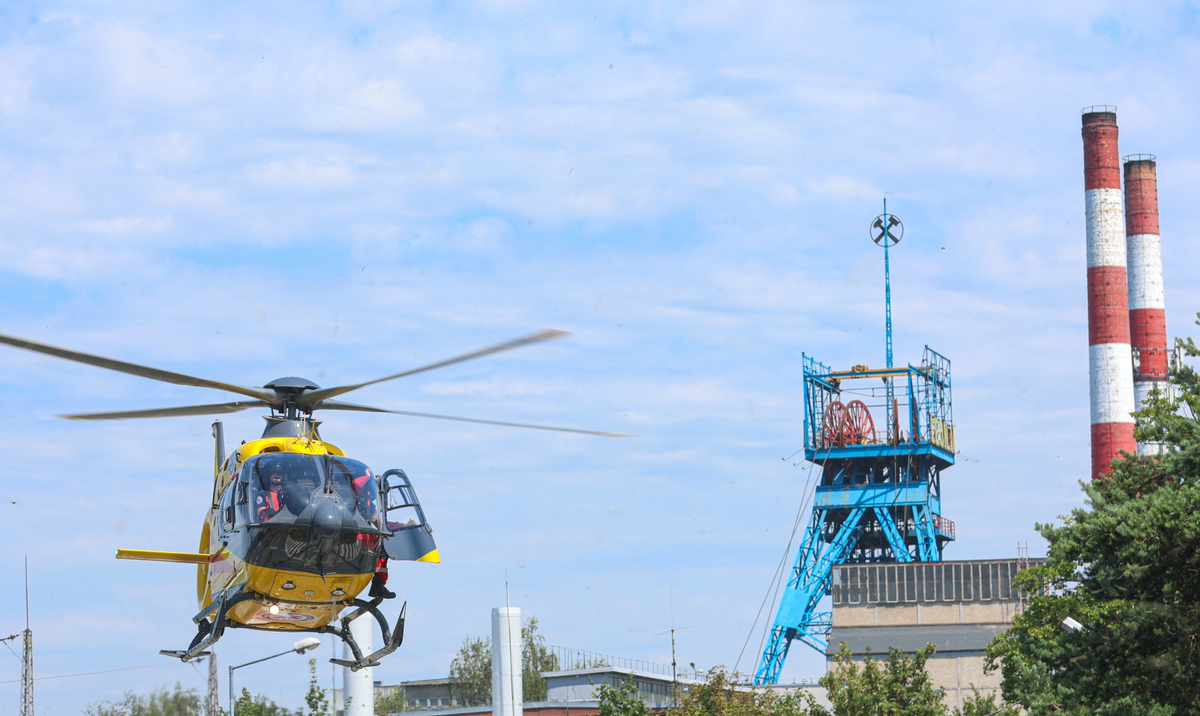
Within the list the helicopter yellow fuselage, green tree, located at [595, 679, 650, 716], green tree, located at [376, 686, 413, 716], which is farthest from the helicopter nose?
green tree, located at [376, 686, 413, 716]

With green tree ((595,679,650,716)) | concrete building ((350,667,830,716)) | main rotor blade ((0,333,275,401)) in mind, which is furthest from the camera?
concrete building ((350,667,830,716))

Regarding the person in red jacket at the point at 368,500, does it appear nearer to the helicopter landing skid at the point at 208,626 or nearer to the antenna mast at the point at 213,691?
the helicopter landing skid at the point at 208,626

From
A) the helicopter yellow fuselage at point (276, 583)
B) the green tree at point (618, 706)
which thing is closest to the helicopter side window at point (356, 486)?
the helicopter yellow fuselage at point (276, 583)

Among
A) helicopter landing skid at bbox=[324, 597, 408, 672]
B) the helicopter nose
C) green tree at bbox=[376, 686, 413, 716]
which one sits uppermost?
the helicopter nose

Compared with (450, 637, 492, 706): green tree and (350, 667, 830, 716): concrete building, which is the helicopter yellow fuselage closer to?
(350, 667, 830, 716): concrete building

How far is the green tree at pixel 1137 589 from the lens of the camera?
968 inches

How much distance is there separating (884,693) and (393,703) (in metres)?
57.6

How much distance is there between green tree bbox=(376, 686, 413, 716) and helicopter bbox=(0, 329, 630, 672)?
223 feet

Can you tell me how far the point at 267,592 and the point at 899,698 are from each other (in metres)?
26.5

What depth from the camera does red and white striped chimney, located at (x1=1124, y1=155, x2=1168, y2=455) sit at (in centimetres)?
7794

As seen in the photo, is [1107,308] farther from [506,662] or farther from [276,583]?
[276,583]

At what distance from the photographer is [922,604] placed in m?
74.8

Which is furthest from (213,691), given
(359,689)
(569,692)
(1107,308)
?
(1107,308)

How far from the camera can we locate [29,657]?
198 feet
